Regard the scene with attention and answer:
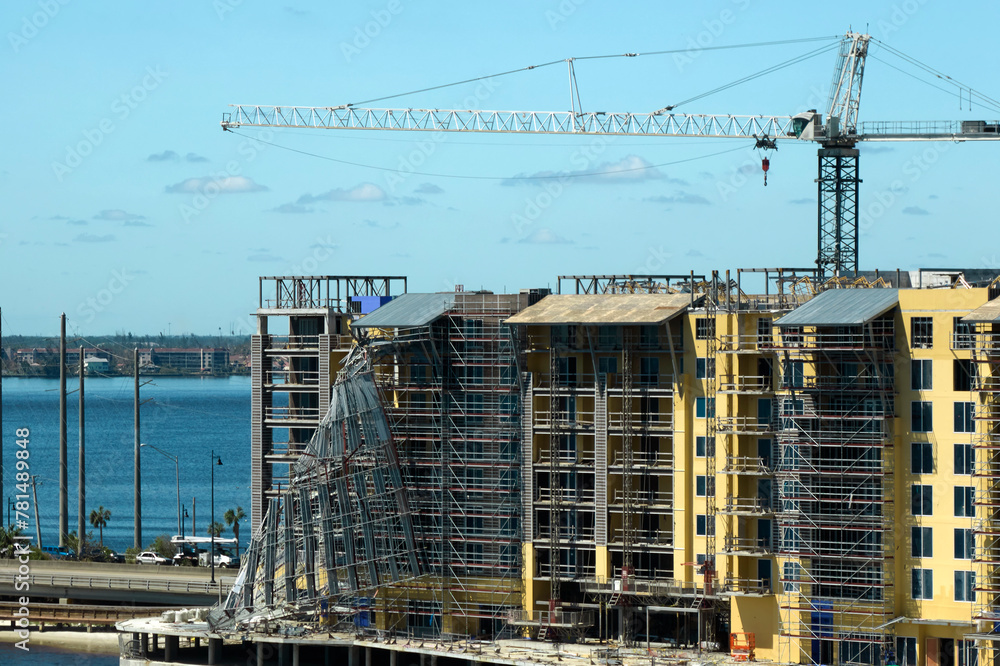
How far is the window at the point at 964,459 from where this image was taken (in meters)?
104

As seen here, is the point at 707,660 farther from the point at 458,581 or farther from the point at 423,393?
the point at 423,393

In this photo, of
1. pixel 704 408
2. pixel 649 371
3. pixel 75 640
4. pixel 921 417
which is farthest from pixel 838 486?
pixel 75 640

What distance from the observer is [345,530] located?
389ft

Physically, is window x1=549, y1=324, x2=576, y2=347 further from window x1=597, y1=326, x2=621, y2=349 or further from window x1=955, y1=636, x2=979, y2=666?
window x1=955, y1=636, x2=979, y2=666

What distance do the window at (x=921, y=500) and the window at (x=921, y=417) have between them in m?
3.55

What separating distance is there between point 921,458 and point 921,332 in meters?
7.72

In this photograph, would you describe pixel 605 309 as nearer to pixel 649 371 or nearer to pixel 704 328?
pixel 649 371

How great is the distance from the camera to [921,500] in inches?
4126

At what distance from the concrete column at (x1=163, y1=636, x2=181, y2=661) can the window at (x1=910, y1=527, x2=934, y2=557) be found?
53.1 meters

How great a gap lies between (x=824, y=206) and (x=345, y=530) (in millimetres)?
61448

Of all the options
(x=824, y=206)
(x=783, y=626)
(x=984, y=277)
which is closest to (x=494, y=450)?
(x=783, y=626)

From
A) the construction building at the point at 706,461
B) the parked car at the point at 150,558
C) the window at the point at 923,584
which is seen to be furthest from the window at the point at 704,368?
the parked car at the point at 150,558

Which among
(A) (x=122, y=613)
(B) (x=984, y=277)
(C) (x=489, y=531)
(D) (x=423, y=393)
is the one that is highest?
(B) (x=984, y=277)

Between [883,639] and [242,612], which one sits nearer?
[883,639]
